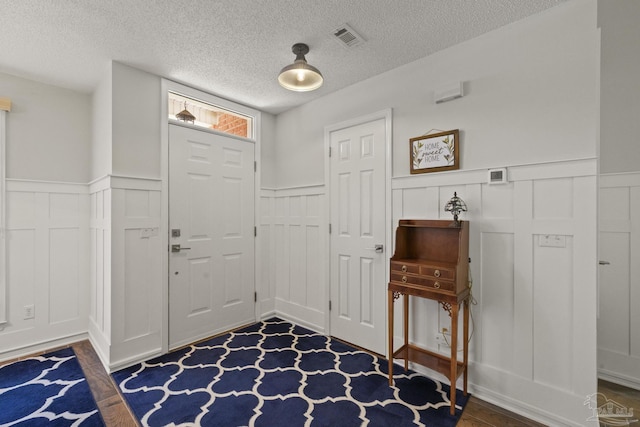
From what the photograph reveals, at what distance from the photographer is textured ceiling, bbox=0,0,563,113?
6.05ft

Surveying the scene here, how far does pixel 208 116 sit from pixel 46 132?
1540mm

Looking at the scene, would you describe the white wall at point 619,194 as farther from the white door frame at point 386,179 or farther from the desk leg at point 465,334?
the white door frame at point 386,179

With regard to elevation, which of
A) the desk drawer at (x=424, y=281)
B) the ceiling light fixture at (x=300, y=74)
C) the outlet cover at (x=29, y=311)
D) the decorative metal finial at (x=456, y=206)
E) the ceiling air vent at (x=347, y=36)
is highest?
the ceiling air vent at (x=347, y=36)

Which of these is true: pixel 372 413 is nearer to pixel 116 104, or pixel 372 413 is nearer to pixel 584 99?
pixel 584 99

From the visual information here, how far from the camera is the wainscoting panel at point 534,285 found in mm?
1730

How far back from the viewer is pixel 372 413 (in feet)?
6.25

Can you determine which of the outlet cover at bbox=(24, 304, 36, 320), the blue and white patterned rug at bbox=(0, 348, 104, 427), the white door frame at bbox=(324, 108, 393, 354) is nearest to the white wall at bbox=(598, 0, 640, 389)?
the white door frame at bbox=(324, 108, 393, 354)

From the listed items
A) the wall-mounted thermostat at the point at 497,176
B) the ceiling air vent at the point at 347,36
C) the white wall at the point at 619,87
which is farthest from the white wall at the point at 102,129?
the white wall at the point at 619,87

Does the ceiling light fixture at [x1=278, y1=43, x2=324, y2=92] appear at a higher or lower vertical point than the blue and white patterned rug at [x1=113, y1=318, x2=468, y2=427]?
higher

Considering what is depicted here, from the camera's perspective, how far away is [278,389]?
2.15 metres

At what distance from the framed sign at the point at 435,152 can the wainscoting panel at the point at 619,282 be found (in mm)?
876

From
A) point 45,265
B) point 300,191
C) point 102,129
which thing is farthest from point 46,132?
point 300,191

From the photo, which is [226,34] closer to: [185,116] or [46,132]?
[185,116]

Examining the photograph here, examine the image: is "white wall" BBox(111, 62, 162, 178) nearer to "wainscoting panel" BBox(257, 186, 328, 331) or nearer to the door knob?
the door knob
